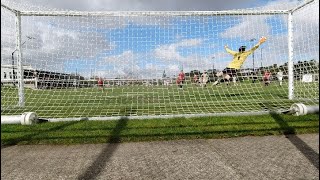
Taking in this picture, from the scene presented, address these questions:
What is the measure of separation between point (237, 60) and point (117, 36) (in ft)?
12.5

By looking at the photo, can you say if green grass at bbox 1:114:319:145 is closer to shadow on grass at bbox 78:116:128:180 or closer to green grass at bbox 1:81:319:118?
shadow on grass at bbox 78:116:128:180

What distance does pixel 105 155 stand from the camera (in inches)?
195

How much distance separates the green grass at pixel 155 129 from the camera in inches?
238

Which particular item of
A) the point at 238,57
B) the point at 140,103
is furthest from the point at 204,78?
the point at 140,103

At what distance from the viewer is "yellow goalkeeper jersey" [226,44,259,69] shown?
1027 cm

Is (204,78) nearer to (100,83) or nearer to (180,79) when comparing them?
(180,79)

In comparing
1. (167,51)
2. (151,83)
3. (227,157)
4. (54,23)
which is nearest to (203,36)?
(167,51)

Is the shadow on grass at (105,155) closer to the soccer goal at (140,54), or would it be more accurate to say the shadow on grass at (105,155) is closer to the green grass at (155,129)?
the green grass at (155,129)

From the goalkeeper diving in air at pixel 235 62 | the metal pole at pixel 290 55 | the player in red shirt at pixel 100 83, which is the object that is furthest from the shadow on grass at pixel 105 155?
the metal pole at pixel 290 55

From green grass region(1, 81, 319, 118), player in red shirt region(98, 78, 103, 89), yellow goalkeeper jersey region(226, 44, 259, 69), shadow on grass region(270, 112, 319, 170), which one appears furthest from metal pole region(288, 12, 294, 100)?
player in red shirt region(98, 78, 103, 89)

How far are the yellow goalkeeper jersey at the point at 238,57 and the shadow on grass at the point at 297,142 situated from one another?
288 centimetres

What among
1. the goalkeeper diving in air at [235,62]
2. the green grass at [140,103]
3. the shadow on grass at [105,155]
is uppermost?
the goalkeeper diving in air at [235,62]

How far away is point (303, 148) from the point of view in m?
5.15

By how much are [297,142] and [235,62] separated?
529 centimetres
